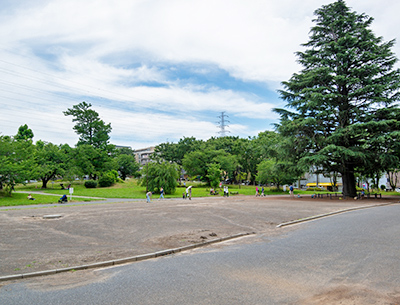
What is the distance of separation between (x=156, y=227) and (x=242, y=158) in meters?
Answer: 55.2

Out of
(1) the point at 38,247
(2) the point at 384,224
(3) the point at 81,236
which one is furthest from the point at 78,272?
(2) the point at 384,224

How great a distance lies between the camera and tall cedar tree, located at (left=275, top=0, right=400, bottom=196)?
29.8 m

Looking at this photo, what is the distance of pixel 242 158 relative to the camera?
66000mm

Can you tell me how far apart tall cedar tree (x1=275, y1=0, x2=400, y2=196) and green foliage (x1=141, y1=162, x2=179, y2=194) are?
15.7 meters

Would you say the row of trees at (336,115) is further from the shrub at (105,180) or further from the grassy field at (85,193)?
the shrub at (105,180)

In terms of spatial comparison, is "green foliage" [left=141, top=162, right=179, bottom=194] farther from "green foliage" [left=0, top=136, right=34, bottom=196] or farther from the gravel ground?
the gravel ground

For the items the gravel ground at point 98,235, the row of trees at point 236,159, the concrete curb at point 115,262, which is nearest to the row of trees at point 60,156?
the row of trees at point 236,159

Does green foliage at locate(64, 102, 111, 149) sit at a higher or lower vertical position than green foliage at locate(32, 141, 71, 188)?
higher

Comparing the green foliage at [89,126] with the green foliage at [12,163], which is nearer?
the green foliage at [12,163]

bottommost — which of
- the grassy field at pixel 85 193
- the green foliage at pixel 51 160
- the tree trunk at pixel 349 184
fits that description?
the grassy field at pixel 85 193

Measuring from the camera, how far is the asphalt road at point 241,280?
469 centimetres

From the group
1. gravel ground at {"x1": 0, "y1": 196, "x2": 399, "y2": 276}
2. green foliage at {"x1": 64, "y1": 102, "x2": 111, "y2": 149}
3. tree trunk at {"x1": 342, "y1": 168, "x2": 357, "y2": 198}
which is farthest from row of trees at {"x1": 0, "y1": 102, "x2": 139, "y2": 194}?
tree trunk at {"x1": 342, "y1": 168, "x2": 357, "y2": 198}

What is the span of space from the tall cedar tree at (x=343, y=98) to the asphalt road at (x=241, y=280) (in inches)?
933

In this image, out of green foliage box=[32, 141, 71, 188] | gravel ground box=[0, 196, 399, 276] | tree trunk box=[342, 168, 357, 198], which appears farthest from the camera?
green foliage box=[32, 141, 71, 188]
